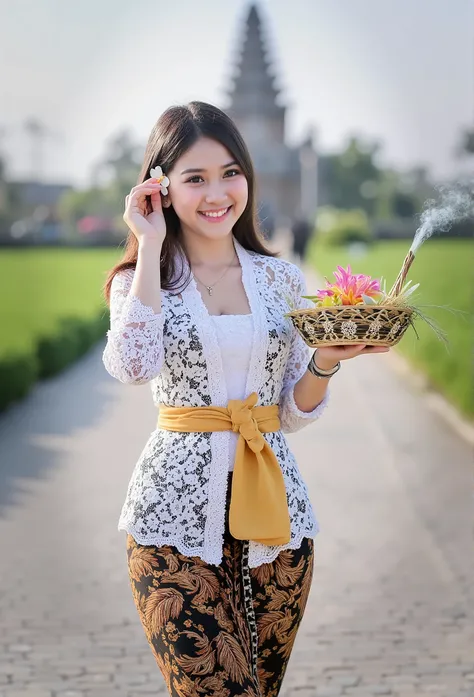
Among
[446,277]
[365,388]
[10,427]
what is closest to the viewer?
[10,427]

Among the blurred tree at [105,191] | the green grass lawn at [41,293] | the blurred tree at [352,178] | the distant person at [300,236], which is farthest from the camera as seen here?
the blurred tree at [352,178]

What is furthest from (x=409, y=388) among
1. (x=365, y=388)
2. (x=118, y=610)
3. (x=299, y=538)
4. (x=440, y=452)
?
(x=299, y=538)

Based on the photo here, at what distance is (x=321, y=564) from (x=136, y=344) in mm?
3481

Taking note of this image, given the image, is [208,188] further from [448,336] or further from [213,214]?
[448,336]

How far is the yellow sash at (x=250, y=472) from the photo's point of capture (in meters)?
2.78

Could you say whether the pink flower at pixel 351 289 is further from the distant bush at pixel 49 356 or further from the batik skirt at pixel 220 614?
the distant bush at pixel 49 356

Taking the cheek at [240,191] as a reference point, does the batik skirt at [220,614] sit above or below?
below

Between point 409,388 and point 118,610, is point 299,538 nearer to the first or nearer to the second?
point 118,610

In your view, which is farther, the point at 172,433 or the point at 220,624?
the point at 172,433

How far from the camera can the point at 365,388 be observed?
13055 mm

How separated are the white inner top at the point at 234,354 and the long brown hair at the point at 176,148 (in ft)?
0.60

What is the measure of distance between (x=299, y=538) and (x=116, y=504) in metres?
4.41

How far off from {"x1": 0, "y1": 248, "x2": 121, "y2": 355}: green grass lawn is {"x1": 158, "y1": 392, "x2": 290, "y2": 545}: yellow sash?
17.2 inches

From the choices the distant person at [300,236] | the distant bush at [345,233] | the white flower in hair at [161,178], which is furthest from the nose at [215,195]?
the distant bush at [345,233]
